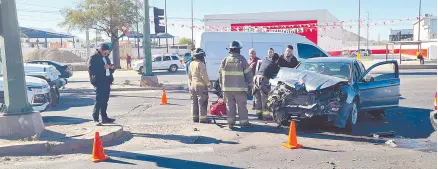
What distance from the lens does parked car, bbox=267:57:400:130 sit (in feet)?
24.5

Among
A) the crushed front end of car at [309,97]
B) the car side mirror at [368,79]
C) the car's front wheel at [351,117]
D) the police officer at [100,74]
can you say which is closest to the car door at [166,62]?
the police officer at [100,74]

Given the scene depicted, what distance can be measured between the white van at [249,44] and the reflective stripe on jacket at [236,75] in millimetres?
6777

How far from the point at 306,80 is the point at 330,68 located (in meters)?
1.37

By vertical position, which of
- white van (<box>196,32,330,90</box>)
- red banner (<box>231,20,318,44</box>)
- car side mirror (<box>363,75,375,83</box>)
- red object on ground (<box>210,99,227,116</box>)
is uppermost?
red banner (<box>231,20,318,44</box>)

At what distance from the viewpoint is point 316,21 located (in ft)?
134

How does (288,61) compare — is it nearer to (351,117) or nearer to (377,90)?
(377,90)

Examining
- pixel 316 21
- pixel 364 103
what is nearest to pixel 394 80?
pixel 364 103

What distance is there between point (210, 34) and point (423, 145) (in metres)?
9.57

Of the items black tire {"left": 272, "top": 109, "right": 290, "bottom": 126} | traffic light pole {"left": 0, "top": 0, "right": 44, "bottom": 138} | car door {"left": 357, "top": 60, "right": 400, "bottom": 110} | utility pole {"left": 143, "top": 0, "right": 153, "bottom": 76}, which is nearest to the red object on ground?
black tire {"left": 272, "top": 109, "right": 290, "bottom": 126}

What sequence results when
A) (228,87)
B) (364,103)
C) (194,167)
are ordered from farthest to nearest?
(364,103) → (228,87) → (194,167)

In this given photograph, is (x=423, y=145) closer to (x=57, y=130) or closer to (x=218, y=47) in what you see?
(x=57, y=130)

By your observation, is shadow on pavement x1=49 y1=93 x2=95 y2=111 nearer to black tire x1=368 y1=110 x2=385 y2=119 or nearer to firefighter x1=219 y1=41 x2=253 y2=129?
firefighter x1=219 y1=41 x2=253 y2=129

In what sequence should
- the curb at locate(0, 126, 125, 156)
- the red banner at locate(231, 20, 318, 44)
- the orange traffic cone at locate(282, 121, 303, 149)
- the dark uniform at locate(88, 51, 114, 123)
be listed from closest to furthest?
the curb at locate(0, 126, 125, 156)
the orange traffic cone at locate(282, 121, 303, 149)
the dark uniform at locate(88, 51, 114, 123)
the red banner at locate(231, 20, 318, 44)

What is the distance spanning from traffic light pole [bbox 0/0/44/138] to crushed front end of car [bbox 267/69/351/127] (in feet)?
14.5
